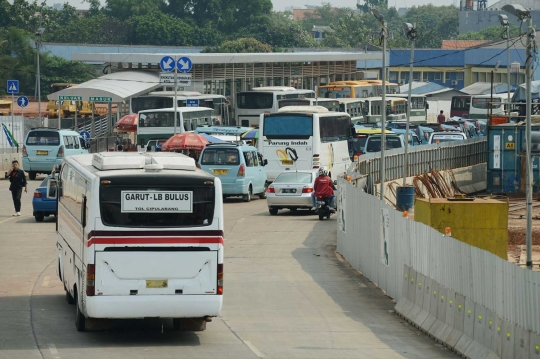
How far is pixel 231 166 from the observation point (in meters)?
38.8

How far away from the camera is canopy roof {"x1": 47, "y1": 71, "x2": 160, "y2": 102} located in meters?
60.5

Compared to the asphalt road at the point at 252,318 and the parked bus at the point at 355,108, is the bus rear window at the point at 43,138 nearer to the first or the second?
the asphalt road at the point at 252,318

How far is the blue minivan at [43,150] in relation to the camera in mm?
46750

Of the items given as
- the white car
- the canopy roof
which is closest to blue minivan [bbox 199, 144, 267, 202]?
the white car

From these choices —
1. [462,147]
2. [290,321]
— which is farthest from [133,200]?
[462,147]

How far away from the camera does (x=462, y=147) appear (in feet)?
159

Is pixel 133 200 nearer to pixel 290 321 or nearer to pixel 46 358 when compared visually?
pixel 46 358

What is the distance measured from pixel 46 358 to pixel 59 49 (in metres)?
106

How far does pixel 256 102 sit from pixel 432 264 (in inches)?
2097

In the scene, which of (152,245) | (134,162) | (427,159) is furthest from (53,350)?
(427,159)

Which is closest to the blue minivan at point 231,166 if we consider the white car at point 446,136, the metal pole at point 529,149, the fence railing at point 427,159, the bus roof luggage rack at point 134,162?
the fence railing at point 427,159

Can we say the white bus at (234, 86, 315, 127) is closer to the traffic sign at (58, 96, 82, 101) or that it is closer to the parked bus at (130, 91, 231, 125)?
the parked bus at (130, 91, 231, 125)

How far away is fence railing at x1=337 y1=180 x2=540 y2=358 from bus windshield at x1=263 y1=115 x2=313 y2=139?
18.3 metres

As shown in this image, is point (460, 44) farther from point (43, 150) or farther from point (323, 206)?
point (323, 206)
